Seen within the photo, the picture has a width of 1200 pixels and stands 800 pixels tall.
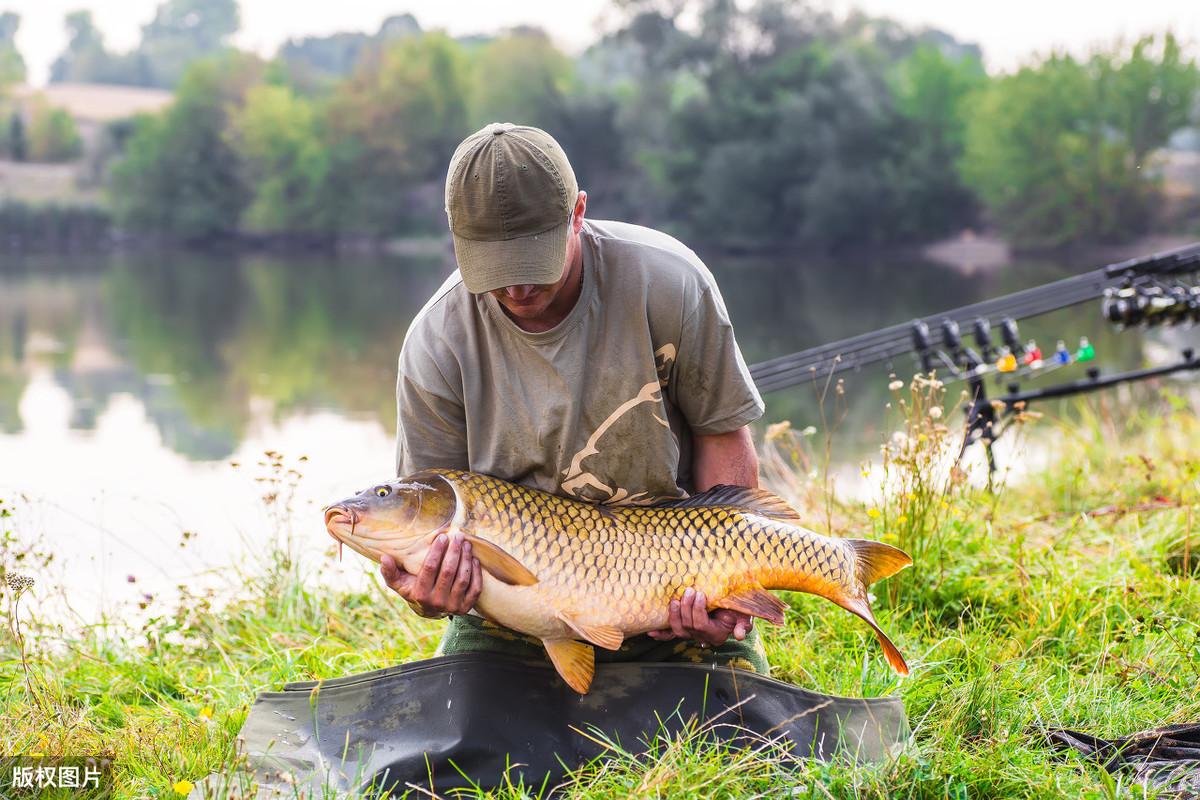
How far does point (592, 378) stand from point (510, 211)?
0.30 m

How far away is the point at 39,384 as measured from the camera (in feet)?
34.4

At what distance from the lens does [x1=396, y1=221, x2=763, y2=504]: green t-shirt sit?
1883 millimetres

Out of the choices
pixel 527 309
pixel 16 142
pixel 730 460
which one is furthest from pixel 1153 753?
pixel 16 142

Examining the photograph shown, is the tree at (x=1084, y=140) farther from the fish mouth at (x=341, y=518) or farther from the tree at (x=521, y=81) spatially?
the fish mouth at (x=341, y=518)

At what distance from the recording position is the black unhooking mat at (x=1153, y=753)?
1.64m

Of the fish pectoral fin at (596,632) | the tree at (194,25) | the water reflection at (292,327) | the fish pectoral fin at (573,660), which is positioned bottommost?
the water reflection at (292,327)

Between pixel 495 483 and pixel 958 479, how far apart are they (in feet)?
4.03

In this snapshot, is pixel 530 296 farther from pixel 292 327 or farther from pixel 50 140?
pixel 50 140

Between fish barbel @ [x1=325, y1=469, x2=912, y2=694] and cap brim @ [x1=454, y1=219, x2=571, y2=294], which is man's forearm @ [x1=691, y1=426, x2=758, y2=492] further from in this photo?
cap brim @ [x1=454, y1=219, x2=571, y2=294]

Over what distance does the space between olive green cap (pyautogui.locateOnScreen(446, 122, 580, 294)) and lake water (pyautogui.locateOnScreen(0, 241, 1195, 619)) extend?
1.11 m

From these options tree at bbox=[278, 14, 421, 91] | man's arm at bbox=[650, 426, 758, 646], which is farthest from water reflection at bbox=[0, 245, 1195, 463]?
tree at bbox=[278, 14, 421, 91]

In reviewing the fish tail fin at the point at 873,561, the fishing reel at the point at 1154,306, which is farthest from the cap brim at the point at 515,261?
the fishing reel at the point at 1154,306

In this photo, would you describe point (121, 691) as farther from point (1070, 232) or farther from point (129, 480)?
point (1070, 232)

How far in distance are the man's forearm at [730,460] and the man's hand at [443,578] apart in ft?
1.42
